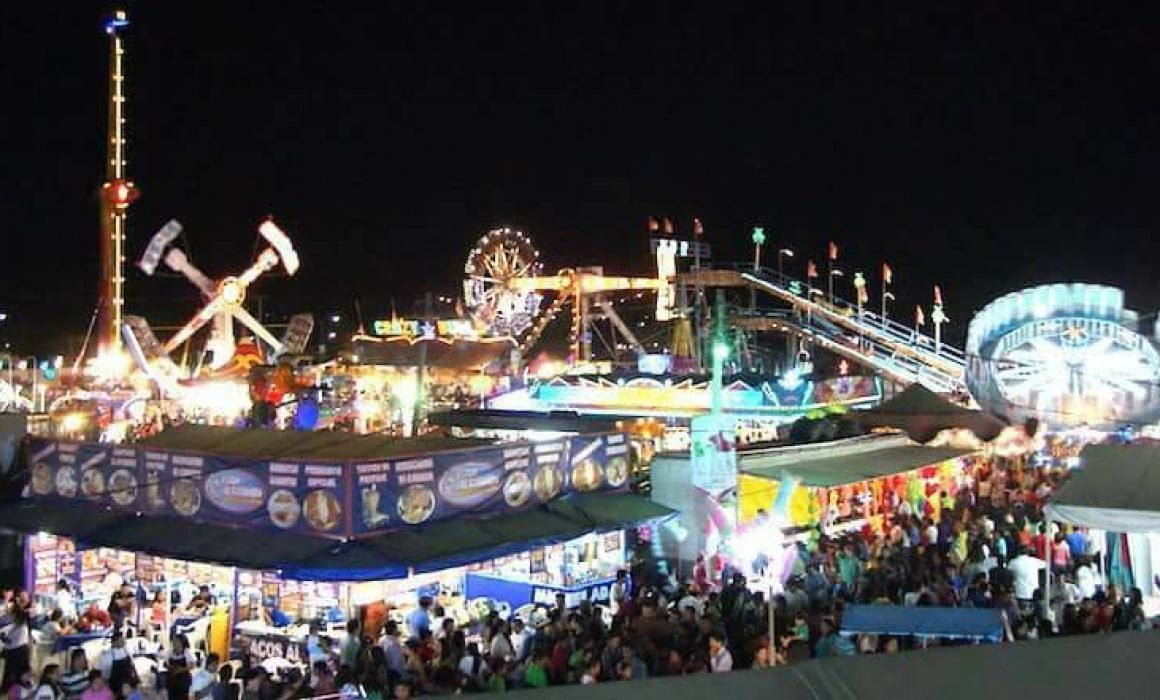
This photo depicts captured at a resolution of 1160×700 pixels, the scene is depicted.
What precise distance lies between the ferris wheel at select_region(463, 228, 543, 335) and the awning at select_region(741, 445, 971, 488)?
86.1 feet

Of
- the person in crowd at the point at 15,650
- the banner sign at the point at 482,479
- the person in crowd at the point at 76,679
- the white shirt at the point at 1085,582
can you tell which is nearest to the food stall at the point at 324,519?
the banner sign at the point at 482,479

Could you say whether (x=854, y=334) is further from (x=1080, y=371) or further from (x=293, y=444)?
(x=293, y=444)

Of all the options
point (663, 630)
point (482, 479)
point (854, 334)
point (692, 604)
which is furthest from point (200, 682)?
point (854, 334)

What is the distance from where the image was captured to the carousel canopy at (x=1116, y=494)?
31.5ft

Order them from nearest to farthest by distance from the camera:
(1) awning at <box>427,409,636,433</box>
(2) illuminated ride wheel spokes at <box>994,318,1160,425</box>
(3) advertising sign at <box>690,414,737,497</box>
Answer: (3) advertising sign at <box>690,414,737,497</box>
(1) awning at <box>427,409,636,433</box>
(2) illuminated ride wheel spokes at <box>994,318,1160,425</box>

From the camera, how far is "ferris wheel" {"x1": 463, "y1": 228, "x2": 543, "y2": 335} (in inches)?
1738

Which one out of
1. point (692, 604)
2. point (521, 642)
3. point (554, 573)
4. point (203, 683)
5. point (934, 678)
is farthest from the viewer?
point (554, 573)

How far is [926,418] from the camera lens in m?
17.5

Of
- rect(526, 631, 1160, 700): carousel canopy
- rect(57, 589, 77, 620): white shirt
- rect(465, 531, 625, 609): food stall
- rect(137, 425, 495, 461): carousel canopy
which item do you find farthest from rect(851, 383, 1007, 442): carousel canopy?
rect(526, 631, 1160, 700): carousel canopy

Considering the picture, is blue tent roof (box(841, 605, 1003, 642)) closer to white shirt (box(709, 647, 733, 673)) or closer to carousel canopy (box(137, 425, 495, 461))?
white shirt (box(709, 647, 733, 673))

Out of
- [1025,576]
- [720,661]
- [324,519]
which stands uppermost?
[324,519]

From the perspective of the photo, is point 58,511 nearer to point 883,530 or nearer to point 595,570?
point 595,570

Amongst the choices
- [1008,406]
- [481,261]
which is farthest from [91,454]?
[481,261]

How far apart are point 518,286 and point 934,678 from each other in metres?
42.5
